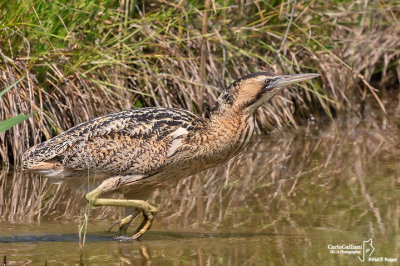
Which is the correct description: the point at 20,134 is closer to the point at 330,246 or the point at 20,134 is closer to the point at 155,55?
the point at 155,55

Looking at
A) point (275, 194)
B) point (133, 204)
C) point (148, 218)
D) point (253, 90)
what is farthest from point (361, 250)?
point (275, 194)

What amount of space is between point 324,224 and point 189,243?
3.60 feet

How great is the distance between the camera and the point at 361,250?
5.55m

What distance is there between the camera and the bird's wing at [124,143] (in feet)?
19.7

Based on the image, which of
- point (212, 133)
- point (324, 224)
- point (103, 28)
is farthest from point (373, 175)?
point (103, 28)

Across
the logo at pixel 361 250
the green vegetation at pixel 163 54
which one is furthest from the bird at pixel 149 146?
the green vegetation at pixel 163 54

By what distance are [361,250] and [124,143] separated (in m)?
1.80

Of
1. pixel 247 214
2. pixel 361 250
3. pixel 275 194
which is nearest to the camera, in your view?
pixel 361 250

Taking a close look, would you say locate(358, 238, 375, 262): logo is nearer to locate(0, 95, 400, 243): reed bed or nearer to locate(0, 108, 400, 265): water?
locate(0, 108, 400, 265): water

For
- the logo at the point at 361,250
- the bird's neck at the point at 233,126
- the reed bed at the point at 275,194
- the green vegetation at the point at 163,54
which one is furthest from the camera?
the green vegetation at the point at 163,54

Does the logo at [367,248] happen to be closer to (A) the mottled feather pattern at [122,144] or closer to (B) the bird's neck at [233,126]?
(B) the bird's neck at [233,126]

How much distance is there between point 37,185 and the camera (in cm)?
783

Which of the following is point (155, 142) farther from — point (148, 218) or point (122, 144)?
point (148, 218)

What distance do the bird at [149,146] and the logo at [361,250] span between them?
42.9 inches
